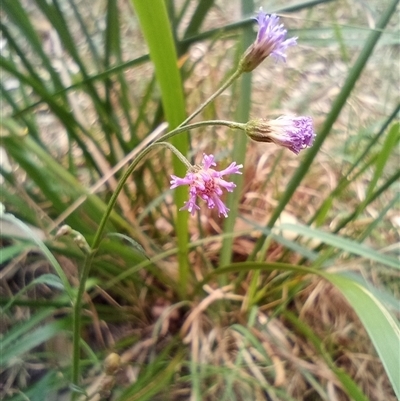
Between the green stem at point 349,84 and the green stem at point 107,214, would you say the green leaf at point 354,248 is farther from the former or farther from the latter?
the green stem at point 107,214

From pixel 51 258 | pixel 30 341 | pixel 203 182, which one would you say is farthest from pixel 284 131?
pixel 30 341

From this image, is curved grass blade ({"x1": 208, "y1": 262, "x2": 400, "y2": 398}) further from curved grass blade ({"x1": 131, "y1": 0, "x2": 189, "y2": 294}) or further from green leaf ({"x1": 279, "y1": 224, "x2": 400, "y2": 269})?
curved grass blade ({"x1": 131, "y1": 0, "x2": 189, "y2": 294})

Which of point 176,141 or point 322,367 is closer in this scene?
point 176,141

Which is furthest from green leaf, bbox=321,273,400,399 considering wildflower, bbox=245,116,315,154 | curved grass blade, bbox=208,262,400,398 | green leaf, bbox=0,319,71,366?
green leaf, bbox=0,319,71,366

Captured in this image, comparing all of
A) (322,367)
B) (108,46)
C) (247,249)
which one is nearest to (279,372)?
(322,367)

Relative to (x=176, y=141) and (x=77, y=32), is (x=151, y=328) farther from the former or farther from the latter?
(x=77, y=32)

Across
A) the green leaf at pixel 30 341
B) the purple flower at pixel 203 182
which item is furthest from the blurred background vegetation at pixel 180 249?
the purple flower at pixel 203 182

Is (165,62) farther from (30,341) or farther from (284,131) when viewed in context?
(30,341)
